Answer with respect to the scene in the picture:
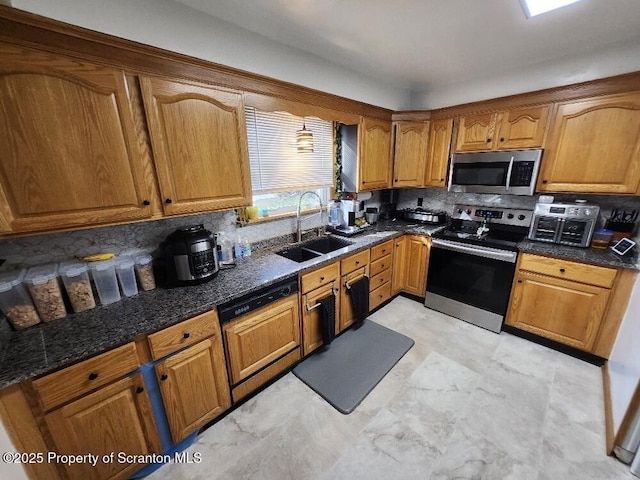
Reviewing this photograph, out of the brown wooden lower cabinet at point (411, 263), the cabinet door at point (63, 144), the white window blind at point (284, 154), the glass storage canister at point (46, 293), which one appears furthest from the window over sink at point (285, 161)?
the glass storage canister at point (46, 293)

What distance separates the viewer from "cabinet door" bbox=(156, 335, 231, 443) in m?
1.35

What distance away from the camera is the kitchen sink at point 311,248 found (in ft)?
7.60

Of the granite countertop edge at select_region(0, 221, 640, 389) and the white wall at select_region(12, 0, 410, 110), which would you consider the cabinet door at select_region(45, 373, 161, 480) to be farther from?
the white wall at select_region(12, 0, 410, 110)

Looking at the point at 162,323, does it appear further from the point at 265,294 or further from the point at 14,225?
the point at 14,225

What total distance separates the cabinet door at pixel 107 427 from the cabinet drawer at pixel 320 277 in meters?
1.09

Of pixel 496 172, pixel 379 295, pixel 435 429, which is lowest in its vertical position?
pixel 435 429

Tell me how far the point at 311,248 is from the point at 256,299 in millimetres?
1000

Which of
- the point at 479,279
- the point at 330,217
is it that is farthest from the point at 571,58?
the point at 330,217

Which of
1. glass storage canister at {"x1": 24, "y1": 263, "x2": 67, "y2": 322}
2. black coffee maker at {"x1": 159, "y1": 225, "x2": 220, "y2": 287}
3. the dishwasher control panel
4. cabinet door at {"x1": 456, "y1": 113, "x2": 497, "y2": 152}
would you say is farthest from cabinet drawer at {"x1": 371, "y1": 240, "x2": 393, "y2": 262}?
glass storage canister at {"x1": 24, "y1": 263, "x2": 67, "y2": 322}

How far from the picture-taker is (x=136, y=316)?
129 centimetres

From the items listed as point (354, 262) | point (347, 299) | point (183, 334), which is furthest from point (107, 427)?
point (354, 262)

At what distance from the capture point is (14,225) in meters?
1.07

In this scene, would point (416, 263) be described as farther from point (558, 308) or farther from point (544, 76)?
point (544, 76)

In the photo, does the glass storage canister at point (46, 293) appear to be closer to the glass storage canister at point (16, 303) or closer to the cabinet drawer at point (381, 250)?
the glass storage canister at point (16, 303)
